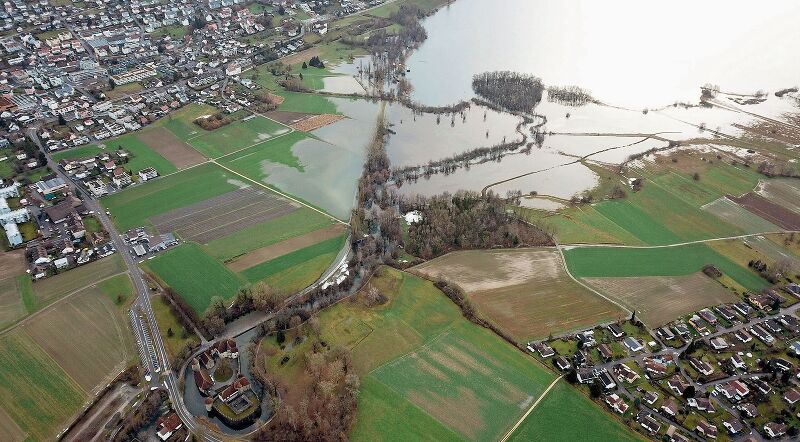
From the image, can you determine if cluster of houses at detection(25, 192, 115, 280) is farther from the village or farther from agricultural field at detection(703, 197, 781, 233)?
agricultural field at detection(703, 197, 781, 233)

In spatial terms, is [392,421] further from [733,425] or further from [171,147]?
[171,147]

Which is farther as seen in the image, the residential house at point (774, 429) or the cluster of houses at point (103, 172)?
the cluster of houses at point (103, 172)

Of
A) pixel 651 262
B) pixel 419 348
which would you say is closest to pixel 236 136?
pixel 419 348

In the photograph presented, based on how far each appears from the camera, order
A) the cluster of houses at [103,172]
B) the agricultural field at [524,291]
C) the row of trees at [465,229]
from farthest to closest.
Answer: the cluster of houses at [103,172] < the row of trees at [465,229] < the agricultural field at [524,291]

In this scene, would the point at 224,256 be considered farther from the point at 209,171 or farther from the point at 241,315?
the point at 209,171

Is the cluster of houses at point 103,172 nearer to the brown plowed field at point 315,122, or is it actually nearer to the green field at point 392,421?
A: the brown plowed field at point 315,122

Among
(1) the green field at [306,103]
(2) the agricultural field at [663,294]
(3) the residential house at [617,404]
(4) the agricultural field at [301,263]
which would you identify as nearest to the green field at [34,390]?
(4) the agricultural field at [301,263]

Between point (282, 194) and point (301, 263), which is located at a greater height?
point (282, 194)

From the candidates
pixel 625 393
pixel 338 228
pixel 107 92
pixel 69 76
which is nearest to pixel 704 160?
pixel 625 393
